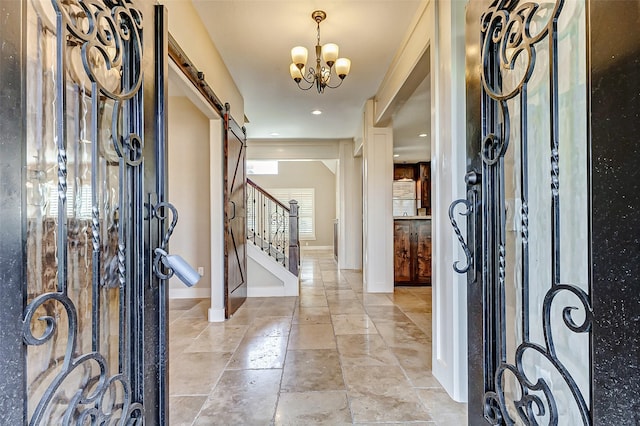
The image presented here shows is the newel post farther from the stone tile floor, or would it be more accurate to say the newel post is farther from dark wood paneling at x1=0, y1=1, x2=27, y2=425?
dark wood paneling at x1=0, y1=1, x2=27, y2=425

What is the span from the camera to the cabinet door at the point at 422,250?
210 inches

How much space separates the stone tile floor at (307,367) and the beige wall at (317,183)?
24.5 ft

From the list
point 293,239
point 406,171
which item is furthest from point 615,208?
point 406,171

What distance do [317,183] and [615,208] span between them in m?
11.2

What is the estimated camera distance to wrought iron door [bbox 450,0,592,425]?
→ 771 mm

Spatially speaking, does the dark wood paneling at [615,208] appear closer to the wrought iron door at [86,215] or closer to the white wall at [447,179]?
the wrought iron door at [86,215]

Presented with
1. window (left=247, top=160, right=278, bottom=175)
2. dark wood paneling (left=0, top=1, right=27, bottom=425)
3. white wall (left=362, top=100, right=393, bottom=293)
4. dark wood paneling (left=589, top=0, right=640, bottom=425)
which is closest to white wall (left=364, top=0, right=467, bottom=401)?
dark wood paneling (left=589, top=0, right=640, bottom=425)

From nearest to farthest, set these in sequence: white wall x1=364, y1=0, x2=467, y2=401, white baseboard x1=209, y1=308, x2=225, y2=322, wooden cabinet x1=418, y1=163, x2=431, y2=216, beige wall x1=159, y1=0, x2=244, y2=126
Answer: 1. white wall x1=364, y1=0, x2=467, y2=401
2. beige wall x1=159, y1=0, x2=244, y2=126
3. white baseboard x1=209, y1=308, x2=225, y2=322
4. wooden cabinet x1=418, y1=163, x2=431, y2=216

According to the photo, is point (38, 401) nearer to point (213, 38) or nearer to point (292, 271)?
point (213, 38)

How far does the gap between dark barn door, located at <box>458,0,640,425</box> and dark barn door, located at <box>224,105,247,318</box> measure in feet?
9.51

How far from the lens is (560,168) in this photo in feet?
2.71

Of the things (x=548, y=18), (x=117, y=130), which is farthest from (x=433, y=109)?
(x=117, y=130)

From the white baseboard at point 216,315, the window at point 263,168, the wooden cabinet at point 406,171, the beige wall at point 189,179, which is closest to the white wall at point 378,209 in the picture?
the white baseboard at point 216,315

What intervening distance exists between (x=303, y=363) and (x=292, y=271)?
7.99 ft
